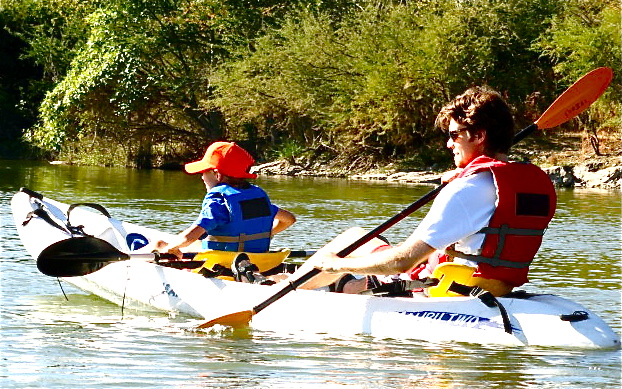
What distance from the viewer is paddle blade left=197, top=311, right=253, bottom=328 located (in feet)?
22.5

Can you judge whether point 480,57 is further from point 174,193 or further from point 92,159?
point 92,159

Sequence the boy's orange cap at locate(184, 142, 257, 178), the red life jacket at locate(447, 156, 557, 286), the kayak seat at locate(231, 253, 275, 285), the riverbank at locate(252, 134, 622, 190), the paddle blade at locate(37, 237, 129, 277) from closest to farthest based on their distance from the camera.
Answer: the red life jacket at locate(447, 156, 557, 286) < the kayak seat at locate(231, 253, 275, 285) < the boy's orange cap at locate(184, 142, 257, 178) < the paddle blade at locate(37, 237, 129, 277) < the riverbank at locate(252, 134, 622, 190)

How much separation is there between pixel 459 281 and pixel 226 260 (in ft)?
6.85

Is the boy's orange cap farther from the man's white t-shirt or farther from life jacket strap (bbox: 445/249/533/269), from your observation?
the man's white t-shirt

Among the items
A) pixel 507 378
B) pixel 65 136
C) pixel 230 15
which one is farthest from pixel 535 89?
pixel 507 378

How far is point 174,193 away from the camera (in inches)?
787

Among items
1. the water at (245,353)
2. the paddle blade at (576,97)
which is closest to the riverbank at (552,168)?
the water at (245,353)

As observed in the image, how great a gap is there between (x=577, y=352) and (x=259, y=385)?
66.4 inches

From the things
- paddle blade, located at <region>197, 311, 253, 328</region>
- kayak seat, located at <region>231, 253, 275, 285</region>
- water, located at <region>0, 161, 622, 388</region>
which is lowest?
water, located at <region>0, 161, 622, 388</region>

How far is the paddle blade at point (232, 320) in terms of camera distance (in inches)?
269

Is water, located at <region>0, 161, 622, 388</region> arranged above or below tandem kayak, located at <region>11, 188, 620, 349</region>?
below

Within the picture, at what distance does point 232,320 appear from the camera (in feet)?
→ 22.6

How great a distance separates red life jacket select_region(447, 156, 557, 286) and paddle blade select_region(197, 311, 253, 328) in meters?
1.51

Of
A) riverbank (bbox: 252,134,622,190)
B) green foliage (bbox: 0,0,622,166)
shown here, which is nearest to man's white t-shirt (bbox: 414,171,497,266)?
riverbank (bbox: 252,134,622,190)
